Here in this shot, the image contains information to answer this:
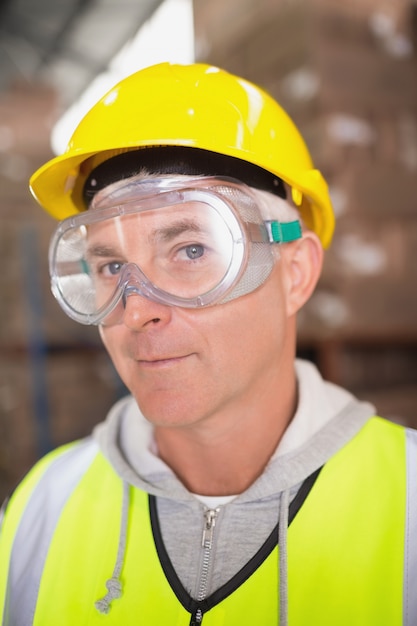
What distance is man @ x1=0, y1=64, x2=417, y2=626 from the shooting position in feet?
4.61

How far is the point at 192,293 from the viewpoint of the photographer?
1426 millimetres

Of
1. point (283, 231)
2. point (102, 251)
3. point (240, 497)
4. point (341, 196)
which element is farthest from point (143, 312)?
point (341, 196)

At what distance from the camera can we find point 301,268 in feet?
5.45

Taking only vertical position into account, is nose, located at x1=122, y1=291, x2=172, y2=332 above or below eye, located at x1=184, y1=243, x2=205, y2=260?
below

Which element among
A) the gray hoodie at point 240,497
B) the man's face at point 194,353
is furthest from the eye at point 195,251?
the gray hoodie at point 240,497

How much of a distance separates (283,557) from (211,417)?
0.37m

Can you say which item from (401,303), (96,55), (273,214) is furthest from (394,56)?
(96,55)

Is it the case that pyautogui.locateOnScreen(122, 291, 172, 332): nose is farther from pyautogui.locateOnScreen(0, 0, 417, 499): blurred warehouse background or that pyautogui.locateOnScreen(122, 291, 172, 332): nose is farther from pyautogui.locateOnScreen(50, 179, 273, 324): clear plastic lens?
pyautogui.locateOnScreen(0, 0, 417, 499): blurred warehouse background

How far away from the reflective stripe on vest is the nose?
49 centimetres

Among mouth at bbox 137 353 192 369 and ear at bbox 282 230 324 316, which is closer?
mouth at bbox 137 353 192 369

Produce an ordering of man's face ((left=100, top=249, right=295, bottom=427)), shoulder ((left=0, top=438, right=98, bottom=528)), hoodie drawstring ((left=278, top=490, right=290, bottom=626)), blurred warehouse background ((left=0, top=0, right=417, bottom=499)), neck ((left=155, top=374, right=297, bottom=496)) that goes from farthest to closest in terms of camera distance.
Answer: blurred warehouse background ((left=0, top=0, right=417, bottom=499)) → shoulder ((left=0, top=438, right=98, bottom=528)) → neck ((left=155, top=374, right=297, bottom=496)) → man's face ((left=100, top=249, right=295, bottom=427)) → hoodie drawstring ((left=278, top=490, right=290, bottom=626))

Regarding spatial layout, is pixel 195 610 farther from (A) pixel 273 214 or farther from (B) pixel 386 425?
Result: (A) pixel 273 214

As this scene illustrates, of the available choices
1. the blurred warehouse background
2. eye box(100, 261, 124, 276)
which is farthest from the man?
the blurred warehouse background

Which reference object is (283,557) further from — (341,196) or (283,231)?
(341,196)
